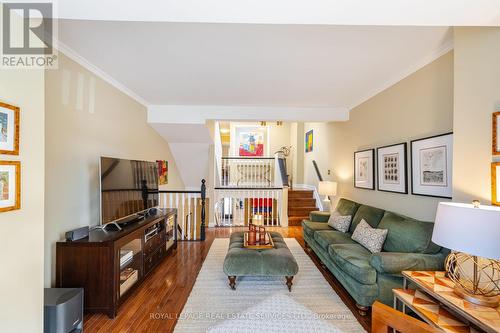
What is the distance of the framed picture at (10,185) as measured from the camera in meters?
1.19

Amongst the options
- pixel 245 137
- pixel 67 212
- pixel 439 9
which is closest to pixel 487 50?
pixel 439 9

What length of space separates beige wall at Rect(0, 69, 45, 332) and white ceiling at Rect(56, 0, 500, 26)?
49 centimetres

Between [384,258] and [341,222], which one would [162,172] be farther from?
[384,258]

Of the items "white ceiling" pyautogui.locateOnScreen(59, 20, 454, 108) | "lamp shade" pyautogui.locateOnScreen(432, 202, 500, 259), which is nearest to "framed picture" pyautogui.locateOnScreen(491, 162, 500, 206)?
"lamp shade" pyautogui.locateOnScreen(432, 202, 500, 259)

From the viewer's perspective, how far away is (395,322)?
0.96 metres

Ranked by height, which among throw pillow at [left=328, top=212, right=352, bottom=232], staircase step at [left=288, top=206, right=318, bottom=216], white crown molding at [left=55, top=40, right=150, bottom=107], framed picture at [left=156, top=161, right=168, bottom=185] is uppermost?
white crown molding at [left=55, top=40, right=150, bottom=107]

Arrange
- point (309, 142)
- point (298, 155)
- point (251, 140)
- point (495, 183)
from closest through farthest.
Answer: point (495, 183) → point (309, 142) → point (298, 155) → point (251, 140)

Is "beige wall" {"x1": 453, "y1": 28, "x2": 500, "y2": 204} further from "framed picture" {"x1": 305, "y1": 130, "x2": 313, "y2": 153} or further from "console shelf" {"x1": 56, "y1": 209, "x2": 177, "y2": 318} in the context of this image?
"framed picture" {"x1": 305, "y1": 130, "x2": 313, "y2": 153}

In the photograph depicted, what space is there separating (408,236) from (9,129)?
3351mm

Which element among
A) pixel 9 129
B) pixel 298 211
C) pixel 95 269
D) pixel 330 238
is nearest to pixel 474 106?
pixel 330 238

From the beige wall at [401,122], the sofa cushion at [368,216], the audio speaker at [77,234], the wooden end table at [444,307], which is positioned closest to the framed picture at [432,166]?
the beige wall at [401,122]

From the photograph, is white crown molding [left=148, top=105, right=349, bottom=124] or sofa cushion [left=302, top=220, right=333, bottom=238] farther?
white crown molding [left=148, top=105, right=349, bottom=124]

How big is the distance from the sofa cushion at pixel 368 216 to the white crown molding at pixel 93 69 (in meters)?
4.01

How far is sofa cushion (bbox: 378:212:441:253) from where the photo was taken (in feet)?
7.41
